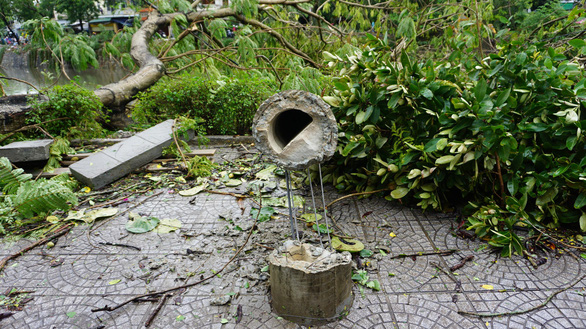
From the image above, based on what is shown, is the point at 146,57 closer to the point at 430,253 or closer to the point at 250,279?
the point at 250,279

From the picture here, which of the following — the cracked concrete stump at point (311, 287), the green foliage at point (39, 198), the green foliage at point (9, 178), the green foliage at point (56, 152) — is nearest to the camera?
the cracked concrete stump at point (311, 287)

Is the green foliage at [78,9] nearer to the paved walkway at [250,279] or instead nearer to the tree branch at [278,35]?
the tree branch at [278,35]

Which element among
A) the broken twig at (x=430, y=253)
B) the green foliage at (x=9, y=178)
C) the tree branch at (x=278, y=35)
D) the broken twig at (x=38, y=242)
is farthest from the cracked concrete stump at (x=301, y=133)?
the tree branch at (x=278, y=35)

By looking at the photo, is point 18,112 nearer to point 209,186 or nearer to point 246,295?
point 209,186

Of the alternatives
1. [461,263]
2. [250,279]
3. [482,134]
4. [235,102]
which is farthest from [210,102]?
[461,263]

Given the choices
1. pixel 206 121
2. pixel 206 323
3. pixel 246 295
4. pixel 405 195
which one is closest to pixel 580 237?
pixel 405 195

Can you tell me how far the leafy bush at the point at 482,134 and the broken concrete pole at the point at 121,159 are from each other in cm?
244

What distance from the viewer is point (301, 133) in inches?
84.7

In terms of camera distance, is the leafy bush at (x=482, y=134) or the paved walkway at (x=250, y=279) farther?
the leafy bush at (x=482, y=134)

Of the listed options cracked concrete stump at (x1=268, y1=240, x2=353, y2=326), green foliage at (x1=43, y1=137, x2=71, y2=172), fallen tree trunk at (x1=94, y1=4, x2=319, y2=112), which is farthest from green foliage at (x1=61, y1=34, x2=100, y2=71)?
cracked concrete stump at (x1=268, y1=240, x2=353, y2=326)

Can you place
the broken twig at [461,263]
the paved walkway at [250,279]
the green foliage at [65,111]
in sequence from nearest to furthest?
the paved walkway at [250,279] → the broken twig at [461,263] → the green foliage at [65,111]

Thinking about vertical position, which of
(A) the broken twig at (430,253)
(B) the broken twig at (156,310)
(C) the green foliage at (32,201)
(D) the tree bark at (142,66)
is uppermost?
(D) the tree bark at (142,66)

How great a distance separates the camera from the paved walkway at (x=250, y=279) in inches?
77.6

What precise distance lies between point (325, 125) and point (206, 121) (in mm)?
3707
